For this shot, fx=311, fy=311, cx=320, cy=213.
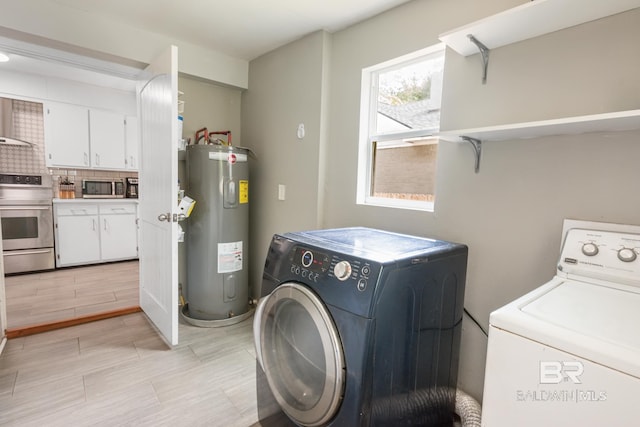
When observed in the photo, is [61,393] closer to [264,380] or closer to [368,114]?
[264,380]

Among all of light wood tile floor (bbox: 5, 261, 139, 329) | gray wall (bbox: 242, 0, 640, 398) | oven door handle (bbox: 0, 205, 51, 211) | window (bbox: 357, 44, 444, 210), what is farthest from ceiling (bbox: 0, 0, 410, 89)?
oven door handle (bbox: 0, 205, 51, 211)

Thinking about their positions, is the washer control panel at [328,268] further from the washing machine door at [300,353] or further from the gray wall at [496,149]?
the gray wall at [496,149]

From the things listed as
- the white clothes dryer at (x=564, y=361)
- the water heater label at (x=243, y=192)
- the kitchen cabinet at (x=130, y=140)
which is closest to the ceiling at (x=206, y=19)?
the water heater label at (x=243, y=192)

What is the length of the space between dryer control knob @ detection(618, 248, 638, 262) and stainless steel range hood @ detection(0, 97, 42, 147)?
208 inches

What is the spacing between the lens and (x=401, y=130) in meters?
1.92

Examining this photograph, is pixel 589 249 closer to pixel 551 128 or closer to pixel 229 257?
pixel 551 128

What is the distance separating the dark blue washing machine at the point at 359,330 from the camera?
0.99 m

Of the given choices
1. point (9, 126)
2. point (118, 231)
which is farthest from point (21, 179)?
point (118, 231)

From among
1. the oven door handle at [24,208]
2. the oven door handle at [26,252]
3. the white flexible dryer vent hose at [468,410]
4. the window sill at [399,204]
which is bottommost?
the white flexible dryer vent hose at [468,410]

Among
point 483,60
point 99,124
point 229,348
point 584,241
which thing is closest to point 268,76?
point 483,60

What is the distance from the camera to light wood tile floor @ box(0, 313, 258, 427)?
5.10ft

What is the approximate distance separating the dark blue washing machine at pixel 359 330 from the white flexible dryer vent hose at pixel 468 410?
0.05 meters

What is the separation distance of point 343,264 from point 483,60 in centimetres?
120

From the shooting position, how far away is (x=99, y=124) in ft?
13.7
